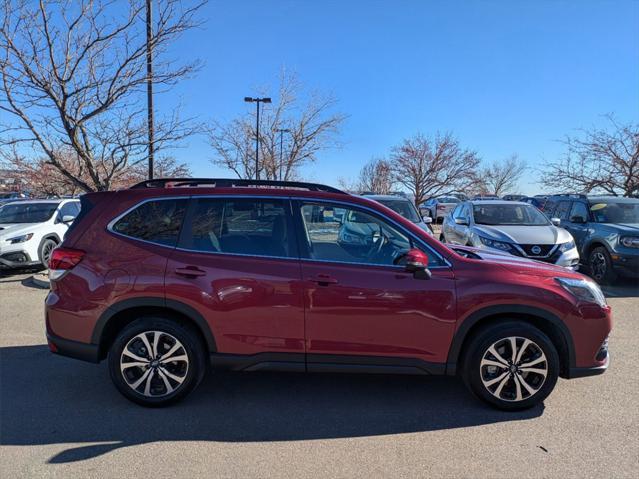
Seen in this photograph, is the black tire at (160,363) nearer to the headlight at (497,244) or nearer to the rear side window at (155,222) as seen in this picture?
the rear side window at (155,222)

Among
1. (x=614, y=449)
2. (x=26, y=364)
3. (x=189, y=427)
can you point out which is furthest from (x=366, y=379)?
(x=26, y=364)

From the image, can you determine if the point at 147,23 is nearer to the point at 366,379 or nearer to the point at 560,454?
the point at 366,379

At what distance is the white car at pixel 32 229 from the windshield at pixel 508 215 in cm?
855

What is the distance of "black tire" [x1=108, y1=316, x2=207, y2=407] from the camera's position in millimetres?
3471

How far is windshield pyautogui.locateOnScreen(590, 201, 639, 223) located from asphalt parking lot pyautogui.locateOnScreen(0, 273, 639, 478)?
18.1ft

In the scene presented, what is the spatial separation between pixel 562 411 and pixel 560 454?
67 centimetres

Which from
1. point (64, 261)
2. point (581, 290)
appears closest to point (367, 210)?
point (581, 290)

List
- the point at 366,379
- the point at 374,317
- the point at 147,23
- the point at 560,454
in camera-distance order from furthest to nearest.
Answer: the point at 147,23 → the point at 366,379 → the point at 374,317 → the point at 560,454

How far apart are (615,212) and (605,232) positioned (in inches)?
34.9

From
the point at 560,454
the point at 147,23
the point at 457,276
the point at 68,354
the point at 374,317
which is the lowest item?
the point at 560,454

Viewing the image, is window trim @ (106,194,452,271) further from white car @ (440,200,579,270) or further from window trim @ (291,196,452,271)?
white car @ (440,200,579,270)

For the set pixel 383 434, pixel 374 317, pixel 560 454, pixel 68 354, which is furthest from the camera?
pixel 68 354

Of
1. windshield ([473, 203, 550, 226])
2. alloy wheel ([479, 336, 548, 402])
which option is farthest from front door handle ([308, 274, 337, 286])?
windshield ([473, 203, 550, 226])

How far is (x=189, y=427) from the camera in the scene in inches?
127
